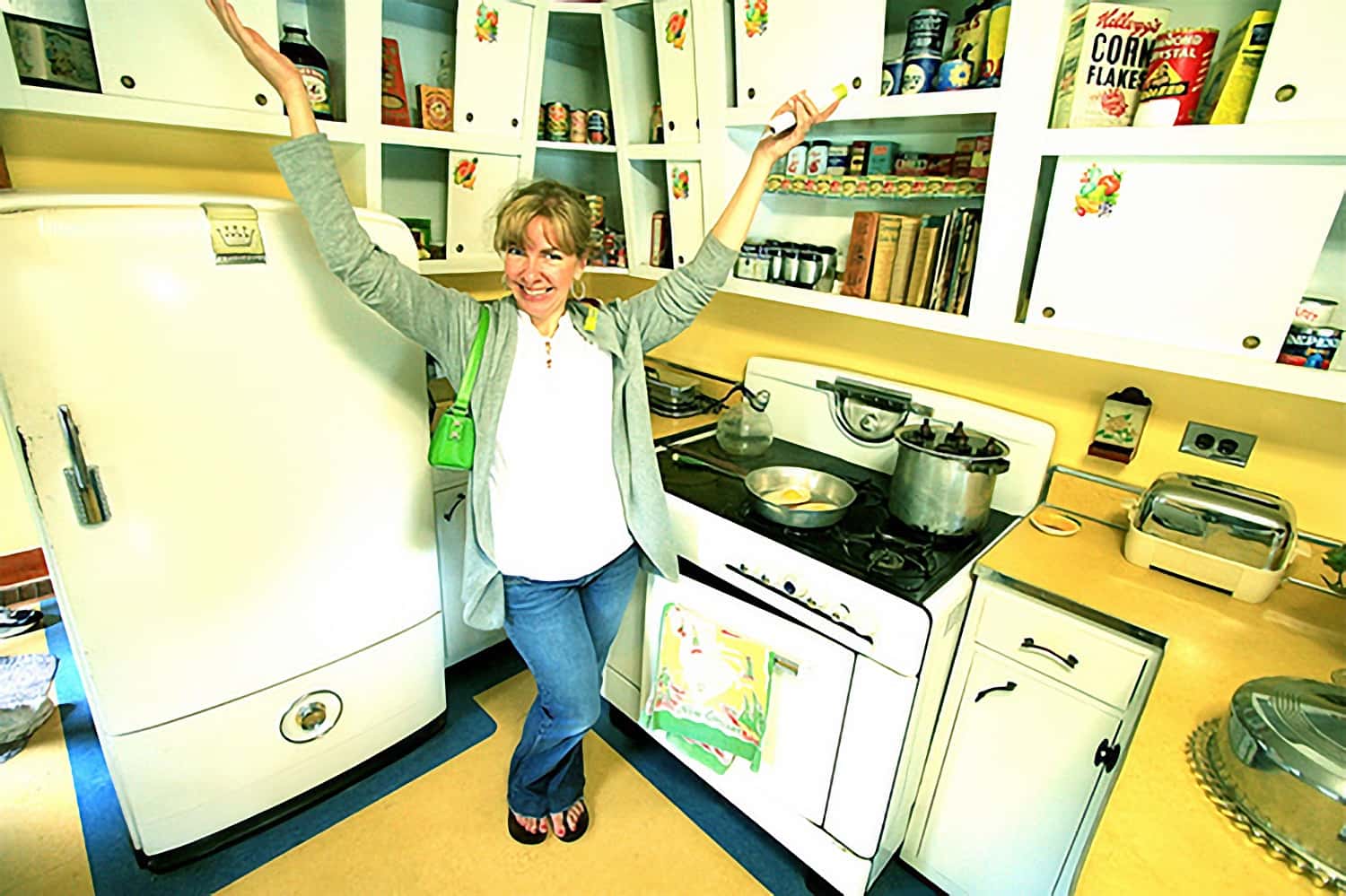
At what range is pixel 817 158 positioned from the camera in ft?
5.53

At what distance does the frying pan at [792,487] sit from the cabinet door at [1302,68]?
98 cm

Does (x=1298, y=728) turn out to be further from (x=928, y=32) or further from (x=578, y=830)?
(x=578, y=830)

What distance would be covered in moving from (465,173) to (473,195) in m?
0.07

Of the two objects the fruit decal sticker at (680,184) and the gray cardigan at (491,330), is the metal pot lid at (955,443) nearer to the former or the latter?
the gray cardigan at (491,330)

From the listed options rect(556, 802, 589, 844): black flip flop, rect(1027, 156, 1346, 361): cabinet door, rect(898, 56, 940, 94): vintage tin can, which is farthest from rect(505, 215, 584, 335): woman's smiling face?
rect(556, 802, 589, 844): black flip flop

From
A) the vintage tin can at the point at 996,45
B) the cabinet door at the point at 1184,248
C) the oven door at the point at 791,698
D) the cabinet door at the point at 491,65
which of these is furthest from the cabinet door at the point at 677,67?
the oven door at the point at 791,698

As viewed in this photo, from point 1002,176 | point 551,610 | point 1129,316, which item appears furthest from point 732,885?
point 1002,176

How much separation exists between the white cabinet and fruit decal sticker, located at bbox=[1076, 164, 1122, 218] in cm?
73

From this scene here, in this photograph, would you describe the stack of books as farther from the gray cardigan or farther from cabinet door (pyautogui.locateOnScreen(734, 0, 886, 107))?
the gray cardigan

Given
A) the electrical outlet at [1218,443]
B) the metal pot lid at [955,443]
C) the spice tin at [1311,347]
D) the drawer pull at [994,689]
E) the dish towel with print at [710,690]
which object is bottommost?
the dish towel with print at [710,690]

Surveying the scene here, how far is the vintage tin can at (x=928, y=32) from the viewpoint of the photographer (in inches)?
53.3

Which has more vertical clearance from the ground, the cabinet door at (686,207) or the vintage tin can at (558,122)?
the vintage tin can at (558,122)

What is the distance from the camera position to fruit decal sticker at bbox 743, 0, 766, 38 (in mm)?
1510

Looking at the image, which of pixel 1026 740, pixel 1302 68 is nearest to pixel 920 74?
pixel 1302 68
